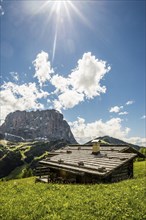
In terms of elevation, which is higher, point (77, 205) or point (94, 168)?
point (94, 168)

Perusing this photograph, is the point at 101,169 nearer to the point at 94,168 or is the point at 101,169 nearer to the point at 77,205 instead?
the point at 94,168

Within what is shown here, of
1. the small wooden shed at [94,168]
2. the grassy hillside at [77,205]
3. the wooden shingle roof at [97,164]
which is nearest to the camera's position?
the grassy hillside at [77,205]

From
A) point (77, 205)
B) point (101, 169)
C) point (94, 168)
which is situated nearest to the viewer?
point (77, 205)

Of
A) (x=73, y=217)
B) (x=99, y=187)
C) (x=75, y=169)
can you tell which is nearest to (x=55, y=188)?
(x=99, y=187)

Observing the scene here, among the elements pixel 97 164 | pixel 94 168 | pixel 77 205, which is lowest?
pixel 77 205

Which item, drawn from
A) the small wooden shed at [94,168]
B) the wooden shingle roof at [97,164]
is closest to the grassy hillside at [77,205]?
the wooden shingle roof at [97,164]

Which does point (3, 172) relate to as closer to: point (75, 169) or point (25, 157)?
point (25, 157)

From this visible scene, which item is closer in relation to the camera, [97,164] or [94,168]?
[94,168]

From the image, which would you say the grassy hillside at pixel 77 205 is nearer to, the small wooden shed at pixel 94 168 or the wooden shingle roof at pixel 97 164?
the wooden shingle roof at pixel 97 164

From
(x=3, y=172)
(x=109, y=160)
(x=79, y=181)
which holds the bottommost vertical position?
(x=3, y=172)

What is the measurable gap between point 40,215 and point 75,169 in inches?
432

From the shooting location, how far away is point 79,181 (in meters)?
22.6

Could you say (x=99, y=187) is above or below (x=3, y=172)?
above

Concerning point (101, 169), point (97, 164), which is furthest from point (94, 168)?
point (97, 164)
